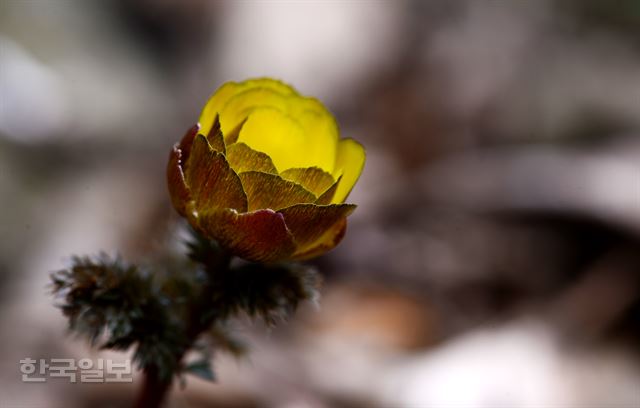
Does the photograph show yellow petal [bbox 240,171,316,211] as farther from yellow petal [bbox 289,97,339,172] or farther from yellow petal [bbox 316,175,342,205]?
yellow petal [bbox 289,97,339,172]

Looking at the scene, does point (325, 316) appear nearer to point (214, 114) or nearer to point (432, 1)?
point (214, 114)

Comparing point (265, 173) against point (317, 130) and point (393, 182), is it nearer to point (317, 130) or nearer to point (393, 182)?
point (317, 130)

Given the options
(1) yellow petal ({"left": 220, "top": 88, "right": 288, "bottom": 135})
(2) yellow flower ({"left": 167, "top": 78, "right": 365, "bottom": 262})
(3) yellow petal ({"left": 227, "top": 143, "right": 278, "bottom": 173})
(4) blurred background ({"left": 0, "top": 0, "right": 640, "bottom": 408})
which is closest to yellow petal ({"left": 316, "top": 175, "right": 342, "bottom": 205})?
(2) yellow flower ({"left": 167, "top": 78, "right": 365, "bottom": 262})

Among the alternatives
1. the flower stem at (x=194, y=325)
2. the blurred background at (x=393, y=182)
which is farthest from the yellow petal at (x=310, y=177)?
the blurred background at (x=393, y=182)

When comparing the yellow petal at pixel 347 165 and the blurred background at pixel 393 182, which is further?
the blurred background at pixel 393 182

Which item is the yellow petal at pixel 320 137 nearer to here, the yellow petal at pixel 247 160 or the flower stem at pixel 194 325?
the yellow petal at pixel 247 160

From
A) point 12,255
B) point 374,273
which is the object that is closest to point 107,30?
point 12,255

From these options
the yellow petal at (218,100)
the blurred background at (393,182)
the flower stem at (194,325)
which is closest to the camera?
the yellow petal at (218,100)
